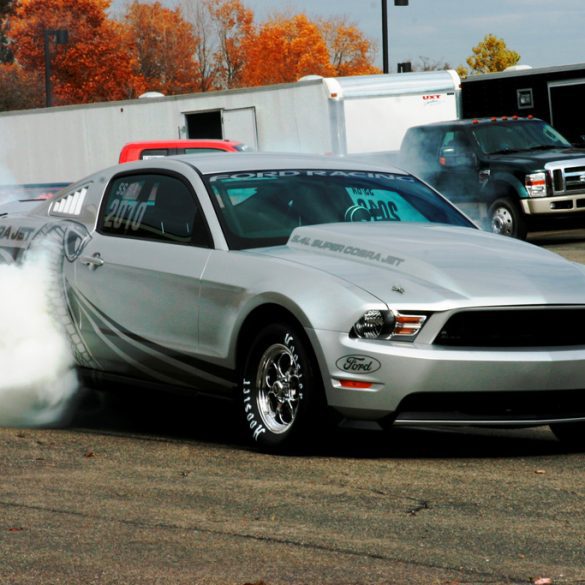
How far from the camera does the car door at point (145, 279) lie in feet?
24.7

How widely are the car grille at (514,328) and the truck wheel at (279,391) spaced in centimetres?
62

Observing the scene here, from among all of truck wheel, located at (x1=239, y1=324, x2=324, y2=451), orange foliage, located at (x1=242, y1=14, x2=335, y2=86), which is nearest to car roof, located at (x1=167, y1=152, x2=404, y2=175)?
truck wheel, located at (x1=239, y1=324, x2=324, y2=451)

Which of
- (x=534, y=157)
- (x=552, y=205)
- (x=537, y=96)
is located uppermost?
(x=537, y=96)

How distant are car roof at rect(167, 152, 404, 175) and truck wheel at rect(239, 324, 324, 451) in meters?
1.31

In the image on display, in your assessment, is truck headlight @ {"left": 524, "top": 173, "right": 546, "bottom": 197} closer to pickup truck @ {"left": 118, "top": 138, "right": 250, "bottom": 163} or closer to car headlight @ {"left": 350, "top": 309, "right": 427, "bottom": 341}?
pickup truck @ {"left": 118, "top": 138, "right": 250, "bottom": 163}

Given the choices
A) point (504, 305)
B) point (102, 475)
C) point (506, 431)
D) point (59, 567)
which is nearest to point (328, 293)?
point (504, 305)

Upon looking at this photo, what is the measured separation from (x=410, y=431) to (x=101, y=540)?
3.00 metres

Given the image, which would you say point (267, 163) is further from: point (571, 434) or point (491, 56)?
point (491, 56)

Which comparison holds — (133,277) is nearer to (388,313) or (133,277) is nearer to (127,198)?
(127,198)

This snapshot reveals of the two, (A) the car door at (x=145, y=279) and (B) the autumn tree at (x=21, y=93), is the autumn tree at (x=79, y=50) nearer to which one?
(B) the autumn tree at (x=21, y=93)

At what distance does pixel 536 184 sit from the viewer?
69.7 feet

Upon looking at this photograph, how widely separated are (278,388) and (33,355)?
211 cm

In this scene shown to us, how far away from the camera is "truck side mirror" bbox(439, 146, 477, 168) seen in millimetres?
22094

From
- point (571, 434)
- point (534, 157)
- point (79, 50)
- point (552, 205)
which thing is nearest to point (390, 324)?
point (571, 434)
